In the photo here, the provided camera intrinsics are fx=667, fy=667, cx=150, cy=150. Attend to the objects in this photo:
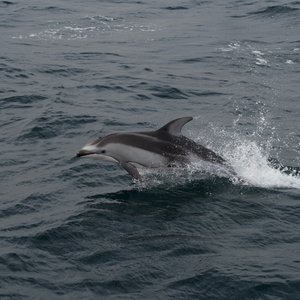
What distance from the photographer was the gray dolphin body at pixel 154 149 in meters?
13.3

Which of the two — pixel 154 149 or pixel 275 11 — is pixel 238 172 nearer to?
pixel 154 149

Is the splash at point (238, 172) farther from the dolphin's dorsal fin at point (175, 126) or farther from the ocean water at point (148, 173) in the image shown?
the dolphin's dorsal fin at point (175, 126)

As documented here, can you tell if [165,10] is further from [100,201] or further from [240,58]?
[100,201]

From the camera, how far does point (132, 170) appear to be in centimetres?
1301

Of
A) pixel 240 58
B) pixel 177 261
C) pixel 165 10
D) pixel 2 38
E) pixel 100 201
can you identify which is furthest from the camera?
pixel 165 10

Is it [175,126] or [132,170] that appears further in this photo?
[175,126]

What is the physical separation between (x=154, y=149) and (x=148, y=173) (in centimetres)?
72

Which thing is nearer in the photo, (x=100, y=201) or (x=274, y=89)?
(x=100, y=201)

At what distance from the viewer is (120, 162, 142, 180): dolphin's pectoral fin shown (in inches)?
509

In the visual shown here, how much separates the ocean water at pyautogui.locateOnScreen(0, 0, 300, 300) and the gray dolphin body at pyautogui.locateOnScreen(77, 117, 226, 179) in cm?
33

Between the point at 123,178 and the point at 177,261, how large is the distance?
156 inches

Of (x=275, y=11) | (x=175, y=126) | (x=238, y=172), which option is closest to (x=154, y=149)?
(x=175, y=126)

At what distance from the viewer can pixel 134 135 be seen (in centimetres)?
1349

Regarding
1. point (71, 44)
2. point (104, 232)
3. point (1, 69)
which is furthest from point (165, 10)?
point (104, 232)
